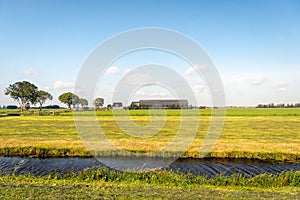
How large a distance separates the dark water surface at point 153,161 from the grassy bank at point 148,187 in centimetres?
413

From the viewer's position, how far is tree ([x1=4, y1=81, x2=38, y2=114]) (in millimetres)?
109125

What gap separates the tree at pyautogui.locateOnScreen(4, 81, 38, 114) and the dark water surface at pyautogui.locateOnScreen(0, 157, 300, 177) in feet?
318

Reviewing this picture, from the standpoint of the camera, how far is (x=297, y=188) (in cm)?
1158

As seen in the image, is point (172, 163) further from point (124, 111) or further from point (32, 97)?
point (32, 97)

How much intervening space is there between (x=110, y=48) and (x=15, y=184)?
32.0 ft

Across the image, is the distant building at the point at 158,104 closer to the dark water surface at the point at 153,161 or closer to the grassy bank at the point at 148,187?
the dark water surface at the point at 153,161

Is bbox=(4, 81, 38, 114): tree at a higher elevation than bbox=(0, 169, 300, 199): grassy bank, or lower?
higher

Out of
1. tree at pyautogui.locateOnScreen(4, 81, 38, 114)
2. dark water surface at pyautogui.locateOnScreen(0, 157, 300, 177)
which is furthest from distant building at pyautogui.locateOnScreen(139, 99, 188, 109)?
dark water surface at pyautogui.locateOnScreen(0, 157, 300, 177)

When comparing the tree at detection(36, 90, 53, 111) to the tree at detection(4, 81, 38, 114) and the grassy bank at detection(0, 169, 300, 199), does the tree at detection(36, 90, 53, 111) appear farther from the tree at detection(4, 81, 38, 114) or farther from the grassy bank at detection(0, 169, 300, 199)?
the grassy bank at detection(0, 169, 300, 199)

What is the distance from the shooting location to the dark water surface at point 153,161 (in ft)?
57.0

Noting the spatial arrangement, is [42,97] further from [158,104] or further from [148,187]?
[148,187]

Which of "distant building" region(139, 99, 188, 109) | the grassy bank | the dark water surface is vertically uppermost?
"distant building" region(139, 99, 188, 109)

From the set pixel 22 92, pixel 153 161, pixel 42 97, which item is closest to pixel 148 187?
pixel 153 161

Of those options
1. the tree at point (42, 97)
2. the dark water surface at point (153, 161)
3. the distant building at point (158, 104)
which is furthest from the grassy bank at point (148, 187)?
the tree at point (42, 97)
